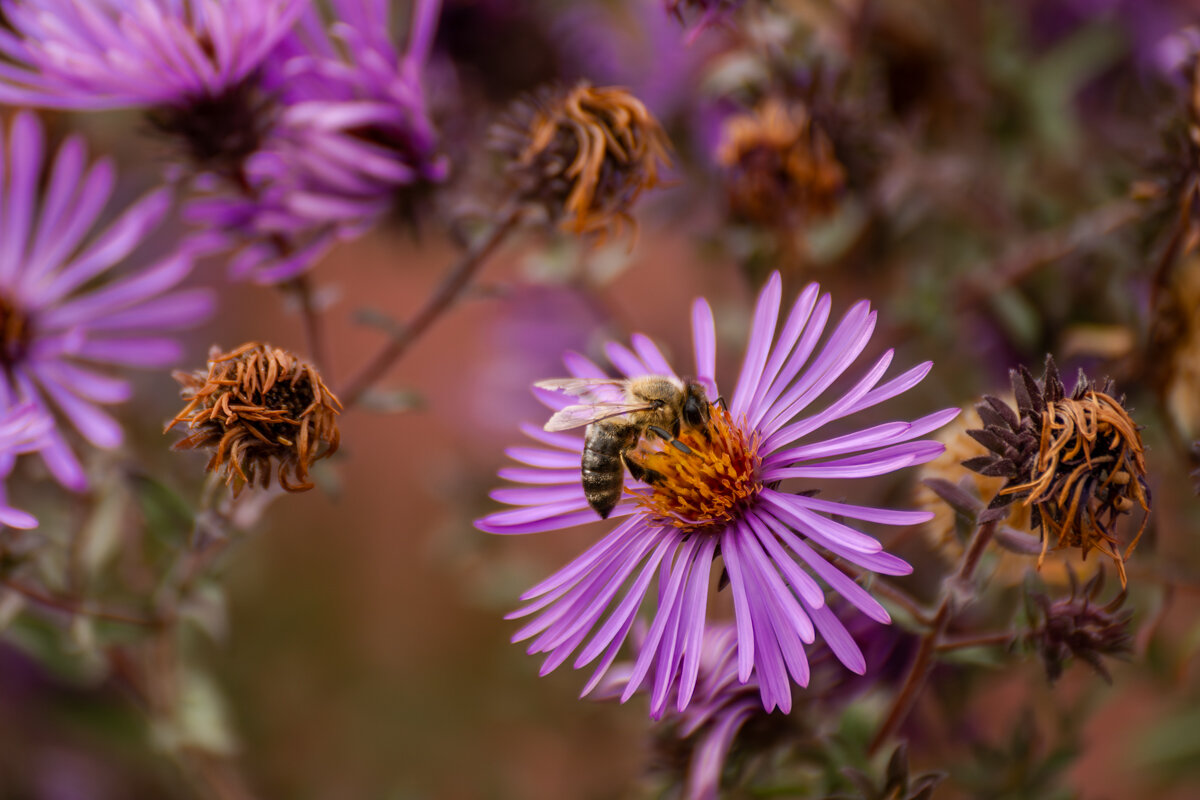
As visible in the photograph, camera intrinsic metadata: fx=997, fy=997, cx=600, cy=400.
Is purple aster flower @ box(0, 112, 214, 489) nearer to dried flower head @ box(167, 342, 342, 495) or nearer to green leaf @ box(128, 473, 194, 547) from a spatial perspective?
green leaf @ box(128, 473, 194, 547)

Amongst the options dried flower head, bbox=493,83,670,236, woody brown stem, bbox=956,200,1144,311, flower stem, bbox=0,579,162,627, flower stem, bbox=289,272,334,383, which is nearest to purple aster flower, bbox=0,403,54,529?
flower stem, bbox=0,579,162,627

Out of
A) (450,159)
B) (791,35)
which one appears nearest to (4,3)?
(450,159)

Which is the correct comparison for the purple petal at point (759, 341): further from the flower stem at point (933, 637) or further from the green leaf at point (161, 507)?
the green leaf at point (161, 507)

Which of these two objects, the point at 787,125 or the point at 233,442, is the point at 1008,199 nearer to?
the point at 787,125

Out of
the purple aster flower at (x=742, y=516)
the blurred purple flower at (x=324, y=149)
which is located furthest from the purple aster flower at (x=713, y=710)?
the blurred purple flower at (x=324, y=149)

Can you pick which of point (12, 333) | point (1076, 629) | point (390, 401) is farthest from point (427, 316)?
point (1076, 629)

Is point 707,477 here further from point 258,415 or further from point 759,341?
point 258,415
